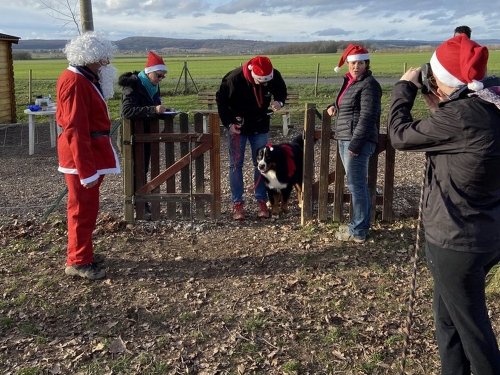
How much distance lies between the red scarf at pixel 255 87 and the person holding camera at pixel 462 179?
3313 millimetres

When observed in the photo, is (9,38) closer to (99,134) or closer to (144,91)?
(144,91)

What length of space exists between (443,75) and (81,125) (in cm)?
296

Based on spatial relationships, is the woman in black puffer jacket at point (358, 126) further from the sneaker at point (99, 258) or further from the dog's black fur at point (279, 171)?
the sneaker at point (99, 258)

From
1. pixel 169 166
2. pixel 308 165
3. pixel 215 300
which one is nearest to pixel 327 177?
pixel 308 165

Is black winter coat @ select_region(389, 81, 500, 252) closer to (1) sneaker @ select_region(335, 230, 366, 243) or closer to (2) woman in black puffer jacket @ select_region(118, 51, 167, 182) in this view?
(1) sneaker @ select_region(335, 230, 366, 243)

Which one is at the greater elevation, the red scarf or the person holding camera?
the red scarf

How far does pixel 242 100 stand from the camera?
19.3ft

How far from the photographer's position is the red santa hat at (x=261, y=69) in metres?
5.64

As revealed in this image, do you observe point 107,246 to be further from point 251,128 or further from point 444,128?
point 444,128

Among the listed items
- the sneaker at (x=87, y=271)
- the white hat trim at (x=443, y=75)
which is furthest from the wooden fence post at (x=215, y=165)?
the white hat trim at (x=443, y=75)

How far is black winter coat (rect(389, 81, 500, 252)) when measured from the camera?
2311mm

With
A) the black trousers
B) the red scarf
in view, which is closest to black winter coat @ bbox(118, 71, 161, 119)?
the red scarf

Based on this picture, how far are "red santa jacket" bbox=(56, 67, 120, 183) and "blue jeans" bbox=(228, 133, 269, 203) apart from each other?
183 centimetres

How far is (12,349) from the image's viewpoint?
144 inches
